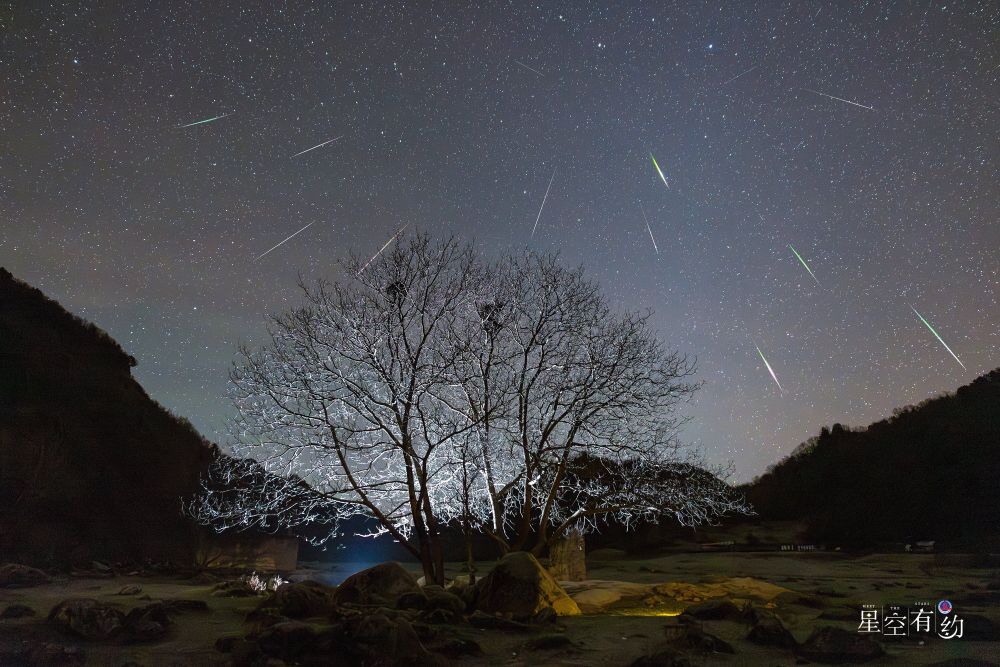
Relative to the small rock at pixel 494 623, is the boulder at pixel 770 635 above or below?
below

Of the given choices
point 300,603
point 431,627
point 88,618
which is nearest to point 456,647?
point 431,627

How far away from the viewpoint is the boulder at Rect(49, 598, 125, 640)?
26.3 feet

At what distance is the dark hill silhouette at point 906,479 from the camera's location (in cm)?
2758

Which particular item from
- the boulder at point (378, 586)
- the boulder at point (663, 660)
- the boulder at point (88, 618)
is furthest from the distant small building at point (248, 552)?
the boulder at point (663, 660)

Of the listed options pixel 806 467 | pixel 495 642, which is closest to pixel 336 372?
pixel 495 642

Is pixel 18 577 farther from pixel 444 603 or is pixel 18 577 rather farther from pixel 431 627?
pixel 431 627

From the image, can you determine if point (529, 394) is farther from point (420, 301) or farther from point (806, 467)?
point (806, 467)

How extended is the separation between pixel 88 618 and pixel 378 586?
201 inches

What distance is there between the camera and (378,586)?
39.8ft

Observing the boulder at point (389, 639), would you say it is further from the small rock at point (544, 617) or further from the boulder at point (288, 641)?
the small rock at point (544, 617)

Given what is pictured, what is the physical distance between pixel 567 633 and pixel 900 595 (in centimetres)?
1249

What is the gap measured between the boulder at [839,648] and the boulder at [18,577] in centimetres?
1469

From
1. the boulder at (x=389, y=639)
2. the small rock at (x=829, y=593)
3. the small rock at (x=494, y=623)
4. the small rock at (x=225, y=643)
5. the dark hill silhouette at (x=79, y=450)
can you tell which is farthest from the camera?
the dark hill silhouette at (x=79, y=450)

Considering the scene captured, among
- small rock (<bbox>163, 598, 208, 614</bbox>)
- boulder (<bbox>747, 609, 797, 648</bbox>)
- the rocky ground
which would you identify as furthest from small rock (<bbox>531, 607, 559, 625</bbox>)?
small rock (<bbox>163, 598, 208, 614</bbox>)
